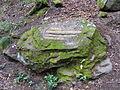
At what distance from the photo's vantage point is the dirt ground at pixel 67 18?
4.32 metres

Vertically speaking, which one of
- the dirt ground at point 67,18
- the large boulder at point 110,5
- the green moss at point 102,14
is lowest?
the dirt ground at point 67,18

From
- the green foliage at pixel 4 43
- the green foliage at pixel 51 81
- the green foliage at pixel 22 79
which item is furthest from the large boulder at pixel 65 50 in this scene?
the green foliage at pixel 4 43

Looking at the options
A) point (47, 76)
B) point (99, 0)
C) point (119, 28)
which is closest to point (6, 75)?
point (47, 76)

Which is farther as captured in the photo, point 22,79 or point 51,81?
point 22,79

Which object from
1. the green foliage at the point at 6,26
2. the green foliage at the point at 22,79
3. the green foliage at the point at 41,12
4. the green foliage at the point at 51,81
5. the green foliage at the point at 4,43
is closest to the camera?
the green foliage at the point at 51,81

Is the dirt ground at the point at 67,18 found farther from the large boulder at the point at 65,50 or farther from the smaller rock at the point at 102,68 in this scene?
the large boulder at the point at 65,50

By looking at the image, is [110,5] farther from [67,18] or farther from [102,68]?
[102,68]

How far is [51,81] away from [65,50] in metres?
0.69

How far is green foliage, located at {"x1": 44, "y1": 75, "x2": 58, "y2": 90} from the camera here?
428cm

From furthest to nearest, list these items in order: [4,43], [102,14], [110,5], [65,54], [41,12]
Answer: [41,12]
[110,5]
[102,14]
[4,43]
[65,54]

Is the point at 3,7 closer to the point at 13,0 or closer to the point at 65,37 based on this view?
the point at 13,0

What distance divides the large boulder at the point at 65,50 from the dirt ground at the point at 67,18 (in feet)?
0.65

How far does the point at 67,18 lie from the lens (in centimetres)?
619

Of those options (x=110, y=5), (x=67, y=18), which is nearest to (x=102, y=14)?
(x=110, y=5)
